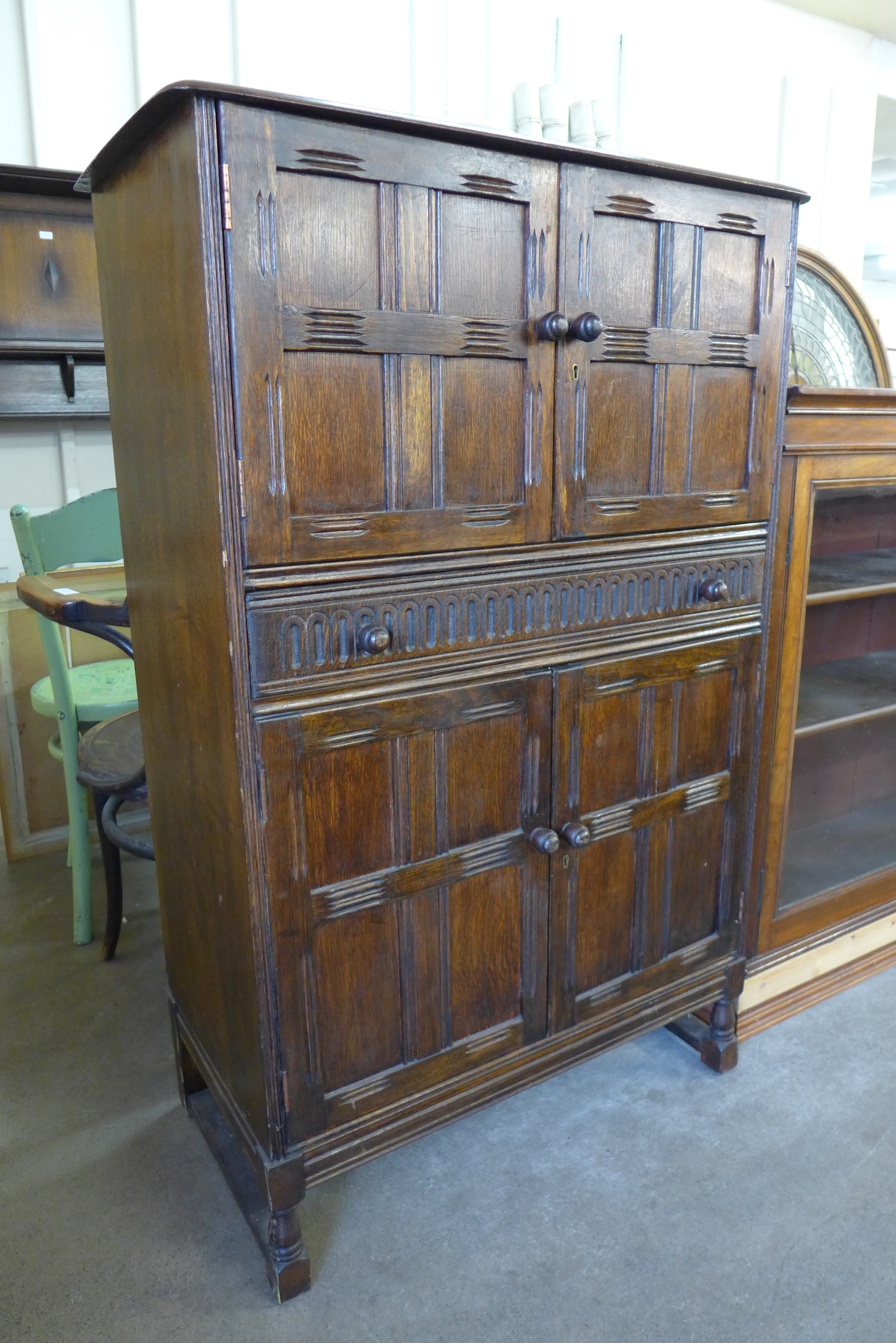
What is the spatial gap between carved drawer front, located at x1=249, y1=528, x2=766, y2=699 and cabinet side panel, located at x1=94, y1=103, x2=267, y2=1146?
73 millimetres

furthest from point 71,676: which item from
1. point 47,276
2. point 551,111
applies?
point 551,111

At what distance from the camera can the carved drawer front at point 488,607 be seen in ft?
3.97

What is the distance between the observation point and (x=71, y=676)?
102 inches

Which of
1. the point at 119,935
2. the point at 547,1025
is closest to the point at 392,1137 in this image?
the point at 547,1025

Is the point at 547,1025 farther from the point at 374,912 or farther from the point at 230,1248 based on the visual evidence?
the point at 230,1248

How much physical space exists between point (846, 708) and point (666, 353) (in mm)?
1068

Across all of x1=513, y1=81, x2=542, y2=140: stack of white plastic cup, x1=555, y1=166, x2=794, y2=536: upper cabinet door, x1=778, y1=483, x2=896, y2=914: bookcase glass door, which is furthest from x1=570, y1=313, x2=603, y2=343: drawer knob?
x1=513, y1=81, x2=542, y2=140: stack of white plastic cup

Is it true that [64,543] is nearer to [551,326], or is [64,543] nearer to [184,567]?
[184,567]

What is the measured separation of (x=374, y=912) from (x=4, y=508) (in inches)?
88.8

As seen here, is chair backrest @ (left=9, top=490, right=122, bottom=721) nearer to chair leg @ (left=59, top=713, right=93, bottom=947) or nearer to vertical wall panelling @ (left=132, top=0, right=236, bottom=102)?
chair leg @ (left=59, top=713, right=93, bottom=947)

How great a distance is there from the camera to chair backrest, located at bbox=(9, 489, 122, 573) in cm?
232

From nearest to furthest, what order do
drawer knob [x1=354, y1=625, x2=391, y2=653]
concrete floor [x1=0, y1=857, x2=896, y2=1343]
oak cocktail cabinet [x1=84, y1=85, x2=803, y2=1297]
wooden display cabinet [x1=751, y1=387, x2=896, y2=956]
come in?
1. oak cocktail cabinet [x1=84, y1=85, x2=803, y2=1297]
2. drawer knob [x1=354, y1=625, x2=391, y2=653]
3. concrete floor [x1=0, y1=857, x2=896, y2=1343]
4. wooden display cabinet [x1=751, y1=387, x2=896, y2=956]

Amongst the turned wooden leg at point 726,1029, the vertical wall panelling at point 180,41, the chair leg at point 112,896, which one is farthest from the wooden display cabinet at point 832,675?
the vertical wall panelling at point 180,41

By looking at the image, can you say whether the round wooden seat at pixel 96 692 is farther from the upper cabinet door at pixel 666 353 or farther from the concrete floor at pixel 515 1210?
the upper cabinet door at pixel 666 353
